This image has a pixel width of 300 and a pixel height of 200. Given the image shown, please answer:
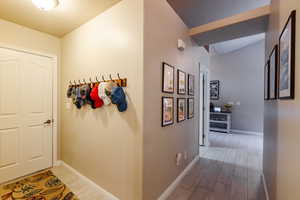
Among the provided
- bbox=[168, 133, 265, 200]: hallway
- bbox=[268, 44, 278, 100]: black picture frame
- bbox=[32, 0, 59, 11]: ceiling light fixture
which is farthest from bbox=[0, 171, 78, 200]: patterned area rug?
bbox=[268, 44, 278, 100]: black picture frame

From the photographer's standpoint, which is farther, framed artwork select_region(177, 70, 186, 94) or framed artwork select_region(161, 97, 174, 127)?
framed artwork select_region(177, 70, 186, 94)

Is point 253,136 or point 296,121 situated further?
point 253,136

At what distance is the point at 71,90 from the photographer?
2398 mm

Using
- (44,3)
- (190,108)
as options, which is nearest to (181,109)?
(190,108)

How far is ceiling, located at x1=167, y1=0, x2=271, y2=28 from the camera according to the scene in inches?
92.7

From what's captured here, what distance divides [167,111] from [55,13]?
6.89ft

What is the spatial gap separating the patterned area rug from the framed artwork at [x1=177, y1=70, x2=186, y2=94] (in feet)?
6.83

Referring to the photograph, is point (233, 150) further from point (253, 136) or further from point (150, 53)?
point (150, 53)

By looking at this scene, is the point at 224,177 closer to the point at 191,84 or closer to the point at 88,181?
the point at 191,84

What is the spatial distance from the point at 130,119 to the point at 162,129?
18.7 inches

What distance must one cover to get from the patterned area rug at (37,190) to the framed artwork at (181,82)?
2.08 m

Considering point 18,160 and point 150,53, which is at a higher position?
point 150,53

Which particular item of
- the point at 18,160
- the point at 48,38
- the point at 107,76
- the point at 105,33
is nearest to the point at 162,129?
the point at 107,76

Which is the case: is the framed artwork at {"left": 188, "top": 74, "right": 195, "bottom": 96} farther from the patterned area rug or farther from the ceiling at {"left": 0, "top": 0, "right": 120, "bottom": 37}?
the patterned area rug
